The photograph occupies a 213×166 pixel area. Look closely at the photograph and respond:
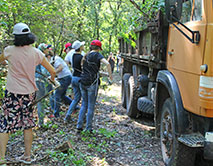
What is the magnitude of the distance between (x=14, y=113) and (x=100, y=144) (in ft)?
7.00

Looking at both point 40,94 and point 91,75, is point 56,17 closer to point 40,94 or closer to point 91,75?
point 40,94

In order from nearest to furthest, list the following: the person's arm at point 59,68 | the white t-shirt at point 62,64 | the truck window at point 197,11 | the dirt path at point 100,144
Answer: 1. the truck window at point 197,11
2. the dirt path at point 100,144
3. the person's arm at point 59,68
4. the white t-shirt at point 62,64

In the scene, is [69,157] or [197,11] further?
[69,157]

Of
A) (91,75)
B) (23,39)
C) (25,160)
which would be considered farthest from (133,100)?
(23,39)

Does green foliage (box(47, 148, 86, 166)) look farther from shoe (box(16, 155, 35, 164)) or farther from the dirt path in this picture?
shoe (box(16, 155, 35, 164))

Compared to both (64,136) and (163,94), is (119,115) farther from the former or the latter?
(163,94)

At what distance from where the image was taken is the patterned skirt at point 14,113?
3.81 metres

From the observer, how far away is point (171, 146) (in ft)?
13.1

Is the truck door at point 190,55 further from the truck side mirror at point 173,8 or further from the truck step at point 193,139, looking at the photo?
the truck step at point 193,139


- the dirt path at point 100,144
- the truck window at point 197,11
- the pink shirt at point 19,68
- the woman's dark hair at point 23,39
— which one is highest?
the truck window at point 197,11

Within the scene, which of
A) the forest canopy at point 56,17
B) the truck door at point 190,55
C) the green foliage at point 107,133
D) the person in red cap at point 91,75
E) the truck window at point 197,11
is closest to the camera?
the truck door at point 190,55

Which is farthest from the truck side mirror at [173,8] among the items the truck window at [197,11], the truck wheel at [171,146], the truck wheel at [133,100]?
the truck wheel at [133,100]

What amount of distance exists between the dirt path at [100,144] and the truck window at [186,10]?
2.46m

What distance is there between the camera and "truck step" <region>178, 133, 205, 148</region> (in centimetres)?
317
